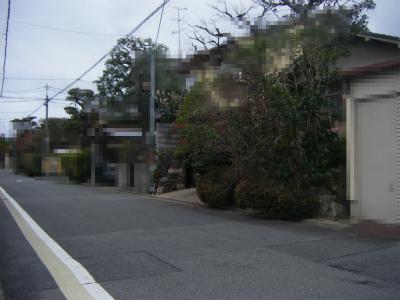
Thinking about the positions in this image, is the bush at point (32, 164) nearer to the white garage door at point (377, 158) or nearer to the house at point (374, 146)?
the house at point (374, 146)

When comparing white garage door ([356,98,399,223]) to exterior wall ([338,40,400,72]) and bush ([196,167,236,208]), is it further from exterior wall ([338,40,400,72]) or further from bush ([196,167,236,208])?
exterior wall ([338,40,400,72])

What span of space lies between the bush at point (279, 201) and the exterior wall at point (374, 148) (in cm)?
109

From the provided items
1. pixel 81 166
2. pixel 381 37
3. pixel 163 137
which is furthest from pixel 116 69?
pixel 381 37

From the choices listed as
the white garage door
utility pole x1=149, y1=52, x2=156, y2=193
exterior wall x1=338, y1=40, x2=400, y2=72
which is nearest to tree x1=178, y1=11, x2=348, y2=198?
the white garage door

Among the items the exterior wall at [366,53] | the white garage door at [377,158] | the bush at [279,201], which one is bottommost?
the bush at [279,201]

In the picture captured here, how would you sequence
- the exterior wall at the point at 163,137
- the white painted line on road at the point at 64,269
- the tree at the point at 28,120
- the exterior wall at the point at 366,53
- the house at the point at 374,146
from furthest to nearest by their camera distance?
the tree at the point at 28,120 → the exterior wall at the point at 163,137 → the exterior wall at the point at 366,53 → the house at the point at 374,146 → the white painted line on road at the point at 64,269

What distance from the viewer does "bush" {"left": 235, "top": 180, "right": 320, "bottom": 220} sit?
38.1ft

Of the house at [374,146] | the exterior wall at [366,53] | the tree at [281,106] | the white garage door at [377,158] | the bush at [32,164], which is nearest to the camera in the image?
the house at [374,146]

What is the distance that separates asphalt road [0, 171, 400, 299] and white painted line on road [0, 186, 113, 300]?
117 millimetres

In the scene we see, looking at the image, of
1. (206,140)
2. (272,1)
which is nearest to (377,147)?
(206,140)

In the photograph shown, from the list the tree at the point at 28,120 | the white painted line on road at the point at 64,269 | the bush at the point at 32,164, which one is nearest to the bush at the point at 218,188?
the white painted line on road at the point at 64,269

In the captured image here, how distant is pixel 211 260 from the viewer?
7.36 m

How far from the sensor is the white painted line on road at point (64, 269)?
226 inches

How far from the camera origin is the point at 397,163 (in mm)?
10047
